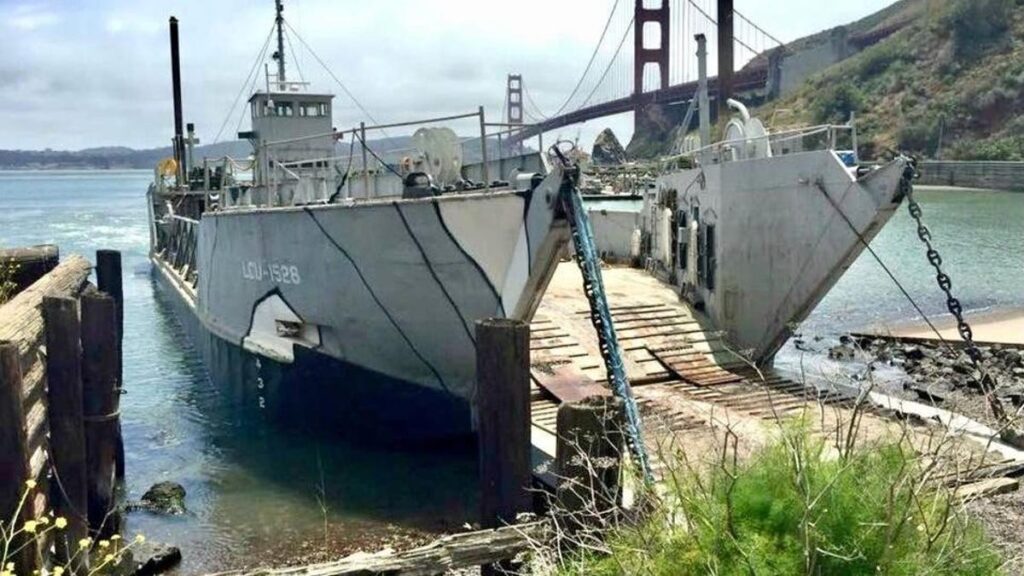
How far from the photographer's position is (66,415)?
21.6 feet

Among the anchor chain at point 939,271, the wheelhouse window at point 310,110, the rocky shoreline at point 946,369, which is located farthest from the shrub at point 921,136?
the anchor chain at point 939,271

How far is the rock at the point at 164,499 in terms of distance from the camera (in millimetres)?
9539

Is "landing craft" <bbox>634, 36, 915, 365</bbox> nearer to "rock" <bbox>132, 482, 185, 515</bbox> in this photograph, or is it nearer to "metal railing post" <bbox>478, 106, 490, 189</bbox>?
"metal railing post" <bbox>478, 106, 490, 189</bbox>

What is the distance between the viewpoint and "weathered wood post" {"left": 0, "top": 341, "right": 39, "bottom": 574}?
5371mm

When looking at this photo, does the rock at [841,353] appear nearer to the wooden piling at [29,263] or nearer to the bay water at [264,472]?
the bay water at [264,472]

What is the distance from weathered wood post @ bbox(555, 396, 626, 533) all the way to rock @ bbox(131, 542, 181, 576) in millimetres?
4147

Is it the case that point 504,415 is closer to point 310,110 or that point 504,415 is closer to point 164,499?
point 164,499

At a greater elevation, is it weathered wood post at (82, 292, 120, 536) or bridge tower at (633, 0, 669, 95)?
bridge tower at (633, 0, 669, 95)

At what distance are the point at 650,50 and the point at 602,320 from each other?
271 feet

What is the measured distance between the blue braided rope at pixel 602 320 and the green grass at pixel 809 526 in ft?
5.97

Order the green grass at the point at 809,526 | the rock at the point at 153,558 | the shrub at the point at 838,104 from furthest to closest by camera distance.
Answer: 1. the shrub at the point at 838,104
2. the rock at the point at 153,558
3. the green grass at the point at 809,526

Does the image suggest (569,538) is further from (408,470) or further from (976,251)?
(976,251)

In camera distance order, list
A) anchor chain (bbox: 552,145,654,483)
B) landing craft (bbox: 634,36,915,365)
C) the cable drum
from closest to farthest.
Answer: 1. anchor chain (bbox: 552,145,654,483)
2. the cable drum
3. landing craft (bbox: 634,36,915,365)

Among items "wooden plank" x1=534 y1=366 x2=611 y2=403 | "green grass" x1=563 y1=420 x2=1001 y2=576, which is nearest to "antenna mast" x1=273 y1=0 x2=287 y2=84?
"wooden plank" x1=534 y1=366 x2=611 y2=403
